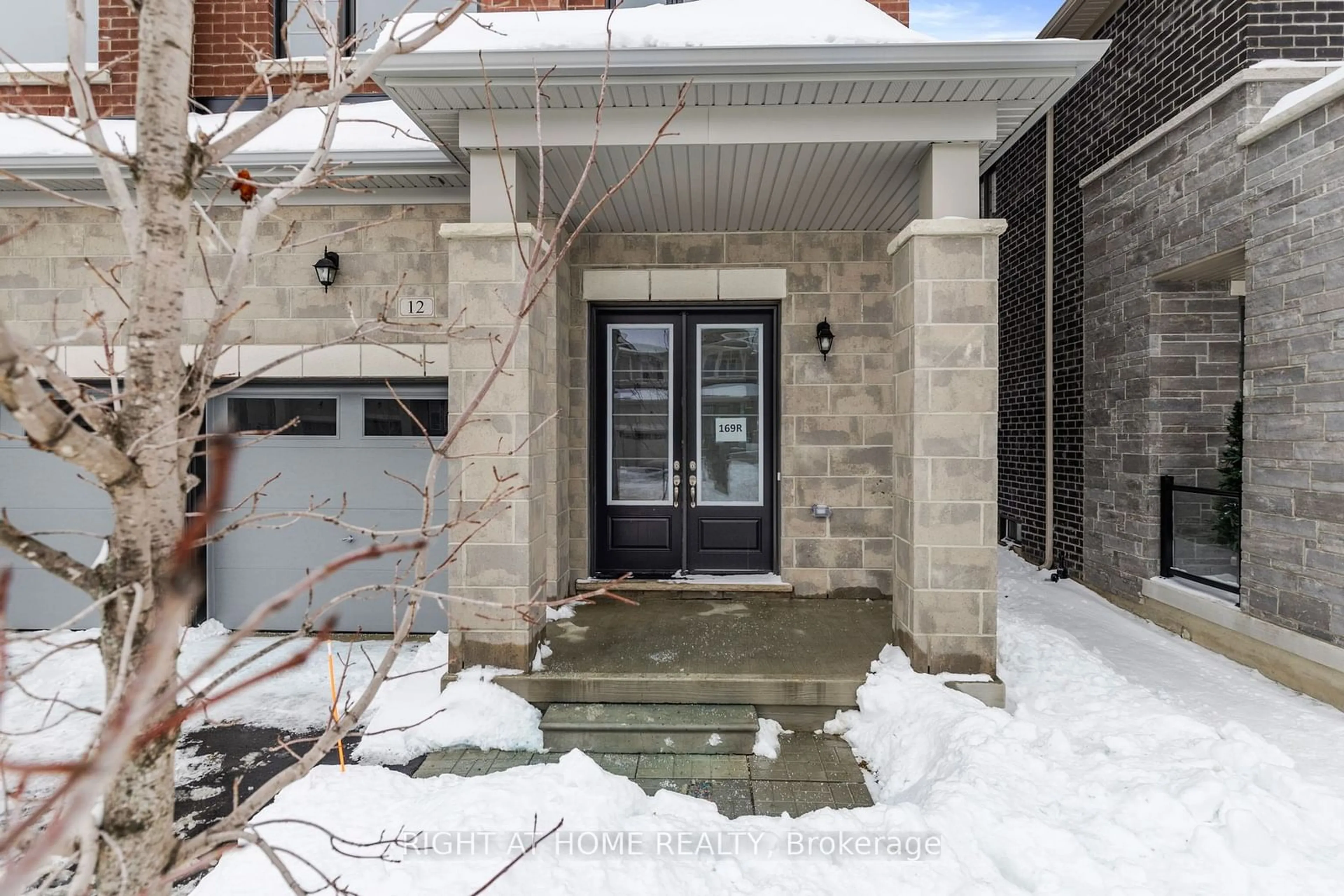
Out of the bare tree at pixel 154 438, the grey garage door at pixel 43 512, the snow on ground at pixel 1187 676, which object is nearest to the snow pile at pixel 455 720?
the bare tree at pixel 154 438

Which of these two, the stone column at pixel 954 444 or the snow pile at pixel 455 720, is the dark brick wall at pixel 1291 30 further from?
the snow pile at pixel 455 720

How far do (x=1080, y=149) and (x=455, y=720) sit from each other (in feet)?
26.6

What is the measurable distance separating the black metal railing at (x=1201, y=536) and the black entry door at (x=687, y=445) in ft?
11.2

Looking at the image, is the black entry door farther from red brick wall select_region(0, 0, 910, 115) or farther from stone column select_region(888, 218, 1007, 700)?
red brick wall select_region(0, 0, 910, 115)

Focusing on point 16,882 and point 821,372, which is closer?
point 16,882

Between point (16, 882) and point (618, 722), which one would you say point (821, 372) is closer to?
point (618, 722)

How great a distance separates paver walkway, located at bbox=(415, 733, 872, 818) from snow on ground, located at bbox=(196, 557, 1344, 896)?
170 millimetres

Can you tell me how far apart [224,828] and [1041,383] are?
28.2ft

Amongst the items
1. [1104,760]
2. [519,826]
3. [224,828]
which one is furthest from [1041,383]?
[224,828]

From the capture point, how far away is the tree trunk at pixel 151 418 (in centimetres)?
131

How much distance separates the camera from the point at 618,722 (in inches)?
167

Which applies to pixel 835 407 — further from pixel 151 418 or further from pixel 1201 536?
pixel 151 418

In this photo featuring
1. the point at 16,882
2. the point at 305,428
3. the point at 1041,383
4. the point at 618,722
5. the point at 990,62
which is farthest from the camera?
the point at 1041,383

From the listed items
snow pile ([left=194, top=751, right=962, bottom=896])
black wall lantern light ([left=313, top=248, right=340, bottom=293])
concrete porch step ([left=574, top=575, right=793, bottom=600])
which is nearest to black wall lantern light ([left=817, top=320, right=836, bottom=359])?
concrete porch step ([left=574, top=575, right=793, bottom=600])
